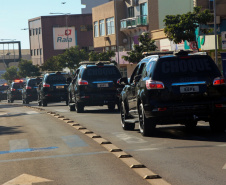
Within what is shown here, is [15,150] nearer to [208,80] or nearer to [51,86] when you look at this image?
[208,80]

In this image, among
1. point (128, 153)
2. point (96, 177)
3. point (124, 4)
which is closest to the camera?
point (96, 177)

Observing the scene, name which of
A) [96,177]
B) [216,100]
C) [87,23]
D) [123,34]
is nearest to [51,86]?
[216,100]

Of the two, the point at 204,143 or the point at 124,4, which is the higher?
the point at 124,4

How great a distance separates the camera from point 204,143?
1145cm

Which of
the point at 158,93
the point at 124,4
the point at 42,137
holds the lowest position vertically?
the point at 42,137

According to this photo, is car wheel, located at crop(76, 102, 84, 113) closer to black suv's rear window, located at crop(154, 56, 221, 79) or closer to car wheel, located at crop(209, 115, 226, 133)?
car wheel, located at crop(209, 115, 226, 133)

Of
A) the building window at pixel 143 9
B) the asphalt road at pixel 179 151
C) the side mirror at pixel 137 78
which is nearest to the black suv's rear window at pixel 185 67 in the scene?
the side mirror at pixel 137 78

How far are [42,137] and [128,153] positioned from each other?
406 centimetres

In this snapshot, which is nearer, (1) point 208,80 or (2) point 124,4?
(1) point 208,80

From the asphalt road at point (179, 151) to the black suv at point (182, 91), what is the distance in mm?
426

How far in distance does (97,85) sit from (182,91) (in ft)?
36.2

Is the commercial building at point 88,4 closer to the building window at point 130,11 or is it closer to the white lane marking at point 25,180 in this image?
the building window at point 130,11

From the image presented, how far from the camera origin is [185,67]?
42.3 ft

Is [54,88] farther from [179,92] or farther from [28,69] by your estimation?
[28,69]
